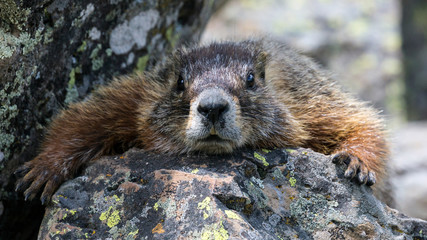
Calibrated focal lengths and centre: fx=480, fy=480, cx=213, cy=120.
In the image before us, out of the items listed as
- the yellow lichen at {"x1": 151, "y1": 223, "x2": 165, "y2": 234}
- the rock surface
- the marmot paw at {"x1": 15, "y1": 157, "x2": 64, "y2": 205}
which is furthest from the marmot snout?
the marmot paw at {"x1": 15, "y1": 157, "x2": 64, "y2": 205}

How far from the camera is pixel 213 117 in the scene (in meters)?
4.17

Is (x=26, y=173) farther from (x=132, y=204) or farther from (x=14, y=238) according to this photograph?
(x=132, y=204)

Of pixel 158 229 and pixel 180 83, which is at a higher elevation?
pixel 180 83

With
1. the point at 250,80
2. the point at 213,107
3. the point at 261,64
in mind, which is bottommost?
the point at 213,107

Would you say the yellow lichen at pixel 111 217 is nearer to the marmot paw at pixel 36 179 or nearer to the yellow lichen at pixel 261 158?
the marmot paw at pixel 36 179

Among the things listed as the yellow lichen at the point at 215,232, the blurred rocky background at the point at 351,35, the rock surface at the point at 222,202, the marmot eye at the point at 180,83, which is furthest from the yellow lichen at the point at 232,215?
the blurred rocky background at the point at 351,35

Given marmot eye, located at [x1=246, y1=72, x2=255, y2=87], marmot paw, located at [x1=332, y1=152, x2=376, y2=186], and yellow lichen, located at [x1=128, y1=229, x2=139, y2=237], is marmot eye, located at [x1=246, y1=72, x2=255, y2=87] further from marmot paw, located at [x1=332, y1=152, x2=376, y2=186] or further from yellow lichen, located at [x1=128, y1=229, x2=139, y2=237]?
Answer: yellow lichen, located at [x1=128, y1=229, x2=139, y2=237]

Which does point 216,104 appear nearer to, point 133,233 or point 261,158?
point 261,158

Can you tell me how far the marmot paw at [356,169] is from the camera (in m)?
4.41

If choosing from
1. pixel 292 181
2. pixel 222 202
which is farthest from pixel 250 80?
pixel 222 202

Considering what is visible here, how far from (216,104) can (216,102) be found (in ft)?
0.06

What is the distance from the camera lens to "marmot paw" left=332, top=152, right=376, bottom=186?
14.5ft

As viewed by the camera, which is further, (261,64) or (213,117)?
(261,64)

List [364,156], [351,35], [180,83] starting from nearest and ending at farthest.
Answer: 1. [364,156]
2. [180,83]
3. [351,35]
